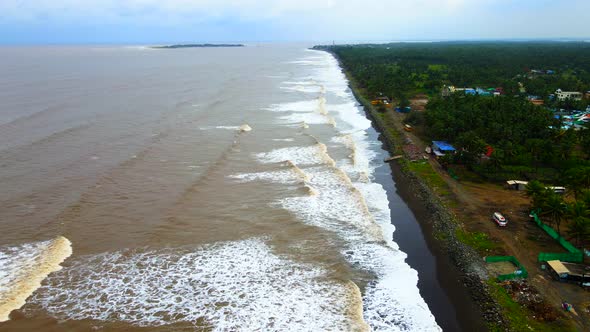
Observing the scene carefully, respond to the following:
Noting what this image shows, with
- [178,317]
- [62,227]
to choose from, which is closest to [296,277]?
[178,317]

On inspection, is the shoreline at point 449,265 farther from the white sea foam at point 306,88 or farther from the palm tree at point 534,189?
the white sea foam at point 306,88

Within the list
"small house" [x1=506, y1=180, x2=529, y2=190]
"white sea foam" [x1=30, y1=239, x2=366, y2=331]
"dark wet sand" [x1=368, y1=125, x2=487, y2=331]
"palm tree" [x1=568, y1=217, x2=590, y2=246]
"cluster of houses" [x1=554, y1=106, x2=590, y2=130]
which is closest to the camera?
"white sea foam" [x1=30, y1=239, x2=366, y2=331]

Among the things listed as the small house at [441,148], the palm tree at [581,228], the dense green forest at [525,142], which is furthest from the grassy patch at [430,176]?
the palm tree at [581,228]

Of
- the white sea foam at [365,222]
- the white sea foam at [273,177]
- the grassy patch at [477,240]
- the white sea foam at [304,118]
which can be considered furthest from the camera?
the white sea foam at [304,118]

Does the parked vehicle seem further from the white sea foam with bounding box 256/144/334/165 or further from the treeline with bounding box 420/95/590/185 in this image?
the white sea foam with bounding box 256/144/334/165

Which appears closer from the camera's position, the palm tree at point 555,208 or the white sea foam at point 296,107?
the palm tree at point 555,208

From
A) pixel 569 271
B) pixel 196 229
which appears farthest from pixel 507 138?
pixel 196 229

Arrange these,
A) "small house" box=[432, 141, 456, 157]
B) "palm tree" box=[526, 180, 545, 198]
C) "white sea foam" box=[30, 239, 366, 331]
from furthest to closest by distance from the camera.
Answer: "small house" box=[432, 141, 456, 157]
"palm tree" box=[526, 180, 545, 198]
"white sea foam" box=[30, 239, 366, 331]

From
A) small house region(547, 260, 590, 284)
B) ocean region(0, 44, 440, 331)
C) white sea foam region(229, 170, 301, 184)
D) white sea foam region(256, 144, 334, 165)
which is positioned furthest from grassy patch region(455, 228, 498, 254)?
white sea foam region(256, 144, 334, 165)
